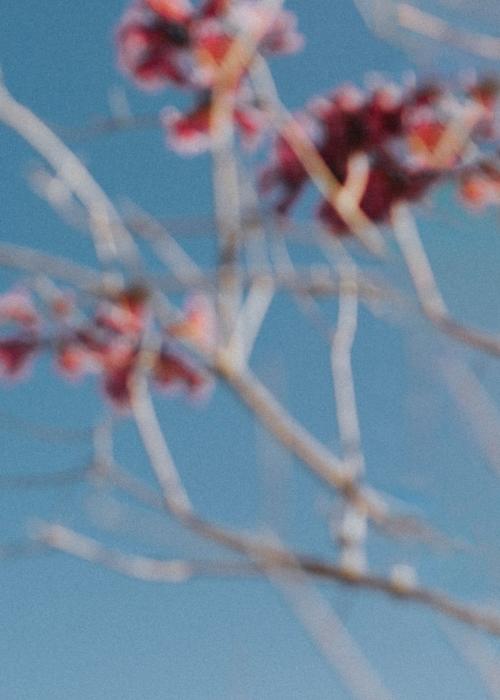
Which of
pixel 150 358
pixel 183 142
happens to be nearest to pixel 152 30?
pixel 183 142

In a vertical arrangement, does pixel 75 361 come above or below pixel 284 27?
below

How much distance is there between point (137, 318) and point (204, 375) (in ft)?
0.71

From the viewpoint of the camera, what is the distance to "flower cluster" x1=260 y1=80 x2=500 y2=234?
4.84 feet

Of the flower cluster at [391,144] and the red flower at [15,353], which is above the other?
the flower cluster at [391,144]

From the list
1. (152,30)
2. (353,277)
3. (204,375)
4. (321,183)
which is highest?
(152,30)

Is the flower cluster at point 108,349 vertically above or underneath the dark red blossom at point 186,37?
underneath

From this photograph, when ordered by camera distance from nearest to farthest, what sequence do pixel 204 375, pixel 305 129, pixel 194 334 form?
pixel 194 334 → pixel 305 129 → pixel 204 375

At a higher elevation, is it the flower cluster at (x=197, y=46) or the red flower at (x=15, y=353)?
the flower cluster at (x=197, y=46)

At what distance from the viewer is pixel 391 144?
1.55 meters

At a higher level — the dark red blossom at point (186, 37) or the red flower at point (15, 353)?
the dark red blossom at point (186, 37)

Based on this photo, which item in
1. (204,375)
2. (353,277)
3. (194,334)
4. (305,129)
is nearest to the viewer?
(353,277)

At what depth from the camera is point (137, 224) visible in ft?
4.52

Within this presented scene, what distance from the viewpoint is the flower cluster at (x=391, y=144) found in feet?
4.84

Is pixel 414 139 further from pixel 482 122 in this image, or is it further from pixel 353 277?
pixel 353 277
